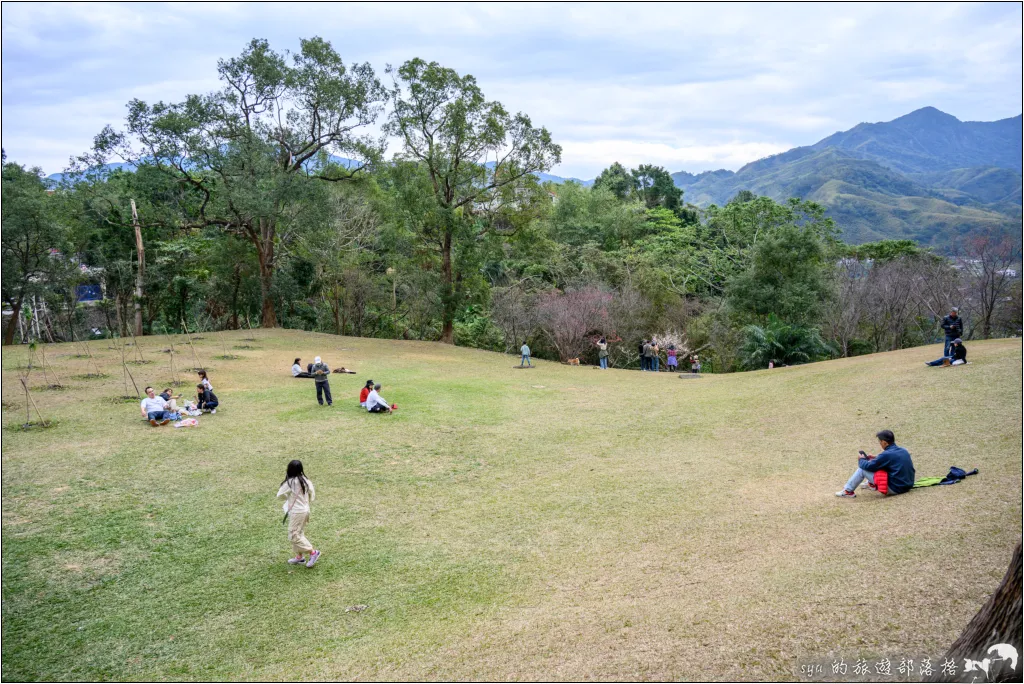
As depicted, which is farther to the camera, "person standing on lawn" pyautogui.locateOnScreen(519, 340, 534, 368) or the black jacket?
"person standing on lawn" pyautogui.locateOnScreen(519, 340, 534, 368)

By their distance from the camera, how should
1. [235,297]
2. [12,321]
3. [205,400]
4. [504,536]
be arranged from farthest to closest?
[235,297]
[12,321]
[205,400]
[504,536]

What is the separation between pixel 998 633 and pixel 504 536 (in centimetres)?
589

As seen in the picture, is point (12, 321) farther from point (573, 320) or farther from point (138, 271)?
point (573, 320)

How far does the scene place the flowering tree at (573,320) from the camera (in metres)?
28.3

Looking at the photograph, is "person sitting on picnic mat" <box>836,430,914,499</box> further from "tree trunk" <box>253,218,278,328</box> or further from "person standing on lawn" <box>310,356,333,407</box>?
"tree trunk" <box>253,218,278,328</box>

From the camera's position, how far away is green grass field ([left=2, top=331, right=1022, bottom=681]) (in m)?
5.55

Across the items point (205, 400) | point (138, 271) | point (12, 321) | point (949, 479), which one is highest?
point (138, 271)

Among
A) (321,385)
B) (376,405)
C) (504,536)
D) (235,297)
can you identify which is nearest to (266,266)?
(235,297)

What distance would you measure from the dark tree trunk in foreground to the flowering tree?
961 inches

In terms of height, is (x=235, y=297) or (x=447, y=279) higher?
(x=447, y=279)

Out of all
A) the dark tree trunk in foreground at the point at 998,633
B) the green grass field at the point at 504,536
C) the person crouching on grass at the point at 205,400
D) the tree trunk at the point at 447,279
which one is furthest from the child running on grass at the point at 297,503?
the tree trunk at the point at 447,279

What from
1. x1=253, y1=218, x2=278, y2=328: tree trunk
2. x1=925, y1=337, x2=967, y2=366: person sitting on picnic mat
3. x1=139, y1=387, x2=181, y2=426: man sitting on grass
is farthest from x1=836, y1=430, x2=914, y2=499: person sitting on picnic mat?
x1=253, y1=218, x2=278, y2=328: tree trunk

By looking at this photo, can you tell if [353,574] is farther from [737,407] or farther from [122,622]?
[737,407]

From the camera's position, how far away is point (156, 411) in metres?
13.6
